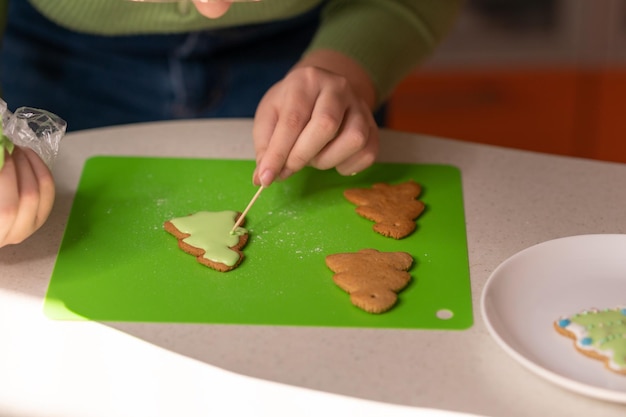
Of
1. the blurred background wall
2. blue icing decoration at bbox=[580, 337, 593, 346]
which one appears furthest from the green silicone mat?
the blurred background wall

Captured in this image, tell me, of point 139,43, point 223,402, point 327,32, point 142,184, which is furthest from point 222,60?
point 223,402

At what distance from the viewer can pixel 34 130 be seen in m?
1.17

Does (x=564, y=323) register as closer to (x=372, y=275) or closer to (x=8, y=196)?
(x=372, y=275)

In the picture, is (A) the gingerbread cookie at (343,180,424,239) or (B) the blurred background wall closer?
(A) the gingerbread cookie at (343,180,424,239)

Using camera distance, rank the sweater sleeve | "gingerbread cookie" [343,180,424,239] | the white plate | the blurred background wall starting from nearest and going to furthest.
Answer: the white plate < "gingerbread cookie" [343,180,424,239] < the sweater sleeve < the blurred background wall

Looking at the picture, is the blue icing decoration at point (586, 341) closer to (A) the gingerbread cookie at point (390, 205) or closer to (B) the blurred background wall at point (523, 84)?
(A) the gingerbread cookie at point (390, 205)

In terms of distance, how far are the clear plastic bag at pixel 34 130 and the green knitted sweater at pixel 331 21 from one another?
351mm

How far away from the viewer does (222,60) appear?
164 centimetres

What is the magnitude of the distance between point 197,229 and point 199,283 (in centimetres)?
10

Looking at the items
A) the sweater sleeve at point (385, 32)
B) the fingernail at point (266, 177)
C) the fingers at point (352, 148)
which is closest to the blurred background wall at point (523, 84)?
the sweater sleeve at point (385, 32)

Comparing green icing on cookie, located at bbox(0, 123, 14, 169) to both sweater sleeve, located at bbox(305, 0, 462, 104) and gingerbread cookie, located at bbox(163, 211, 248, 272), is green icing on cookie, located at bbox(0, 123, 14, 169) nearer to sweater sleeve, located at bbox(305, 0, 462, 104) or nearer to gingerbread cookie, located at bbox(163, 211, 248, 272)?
gingerbread cookie, located at bbox(163, 211, 248, 272)

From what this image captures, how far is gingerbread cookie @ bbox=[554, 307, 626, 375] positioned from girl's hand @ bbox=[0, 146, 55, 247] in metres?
0.58

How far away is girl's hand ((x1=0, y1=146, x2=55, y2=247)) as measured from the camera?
3.35 ft

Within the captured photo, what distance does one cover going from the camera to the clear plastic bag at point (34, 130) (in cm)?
111
